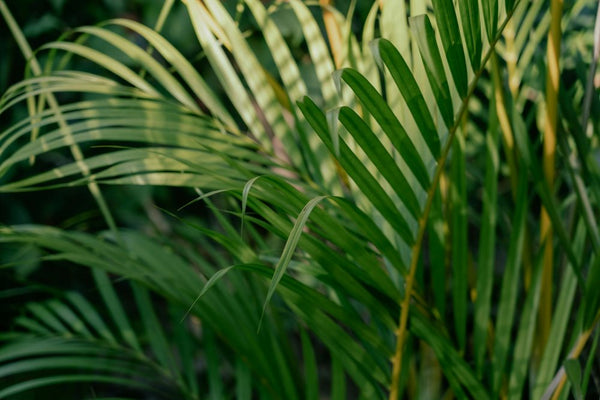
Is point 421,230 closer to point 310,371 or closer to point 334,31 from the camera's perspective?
point 310,371

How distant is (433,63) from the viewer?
1.57ft

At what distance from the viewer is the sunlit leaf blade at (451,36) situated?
46cm

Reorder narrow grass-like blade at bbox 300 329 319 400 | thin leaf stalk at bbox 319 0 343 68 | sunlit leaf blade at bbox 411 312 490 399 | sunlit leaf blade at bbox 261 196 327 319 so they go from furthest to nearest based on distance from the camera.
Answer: thin leaf stalk at bbox 319 0 343 68 → narrow grass-like blade at bbox 300 329 319 400 → sunlit leaf blade at bbox 411 312 490 399 → sunlit leaf blade at bbox 261 196 327 319

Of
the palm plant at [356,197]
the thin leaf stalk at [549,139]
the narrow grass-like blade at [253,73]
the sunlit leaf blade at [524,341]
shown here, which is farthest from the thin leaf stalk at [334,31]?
the sunlit leaf blade at [524,341]

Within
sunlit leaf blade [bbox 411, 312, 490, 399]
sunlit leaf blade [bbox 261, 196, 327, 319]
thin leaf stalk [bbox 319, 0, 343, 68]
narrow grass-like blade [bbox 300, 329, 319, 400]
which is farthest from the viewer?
thin leaf stalk [bbox 319, 0, 343, 68]

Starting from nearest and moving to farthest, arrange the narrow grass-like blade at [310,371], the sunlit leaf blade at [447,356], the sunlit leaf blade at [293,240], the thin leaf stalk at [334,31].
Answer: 1. the sunlit leaf blade at [293,240]
2. the sunlit leaf blade at [447,356]
3. the narrow grass-like blade at [310,371]
4. the thin leaf stalk at [334,31]

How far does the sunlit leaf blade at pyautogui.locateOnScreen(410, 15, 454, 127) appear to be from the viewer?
436 mm

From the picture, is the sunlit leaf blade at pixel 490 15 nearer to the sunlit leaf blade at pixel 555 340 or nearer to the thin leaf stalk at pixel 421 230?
the thin leaf stalk at pixel 421 230

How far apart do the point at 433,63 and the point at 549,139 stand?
0.29 metres

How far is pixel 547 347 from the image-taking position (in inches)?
27.3

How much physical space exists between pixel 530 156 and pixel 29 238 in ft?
1.83

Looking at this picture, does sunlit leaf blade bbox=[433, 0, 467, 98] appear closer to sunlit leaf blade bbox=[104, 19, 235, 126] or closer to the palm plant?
the palm plant

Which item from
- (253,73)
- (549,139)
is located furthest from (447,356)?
(253,73)

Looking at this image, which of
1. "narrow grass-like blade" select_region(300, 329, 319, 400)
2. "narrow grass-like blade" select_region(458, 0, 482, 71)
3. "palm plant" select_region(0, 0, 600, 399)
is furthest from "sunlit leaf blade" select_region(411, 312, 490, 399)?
"narrow grass-like blade" select_region(458, 0, 482, 71)
